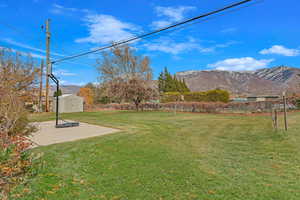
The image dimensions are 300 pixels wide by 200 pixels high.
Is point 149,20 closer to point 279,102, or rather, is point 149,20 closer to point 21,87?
point 21,87

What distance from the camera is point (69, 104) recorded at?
21312 mm

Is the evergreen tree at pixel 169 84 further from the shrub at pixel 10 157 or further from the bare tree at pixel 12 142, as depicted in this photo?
the shrub at pixel 10 157

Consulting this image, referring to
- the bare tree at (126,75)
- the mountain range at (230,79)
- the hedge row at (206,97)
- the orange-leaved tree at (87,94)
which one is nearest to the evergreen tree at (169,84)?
the orange-leaved tree at (87,94)

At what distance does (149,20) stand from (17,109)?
888cm

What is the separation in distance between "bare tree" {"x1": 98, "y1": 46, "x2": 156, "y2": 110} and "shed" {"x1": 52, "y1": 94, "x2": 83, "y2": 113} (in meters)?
4.74

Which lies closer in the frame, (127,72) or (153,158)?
(153,158)

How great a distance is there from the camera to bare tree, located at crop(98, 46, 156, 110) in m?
18.4

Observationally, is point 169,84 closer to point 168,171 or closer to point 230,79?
point 168,171

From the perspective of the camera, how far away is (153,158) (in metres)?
3.82

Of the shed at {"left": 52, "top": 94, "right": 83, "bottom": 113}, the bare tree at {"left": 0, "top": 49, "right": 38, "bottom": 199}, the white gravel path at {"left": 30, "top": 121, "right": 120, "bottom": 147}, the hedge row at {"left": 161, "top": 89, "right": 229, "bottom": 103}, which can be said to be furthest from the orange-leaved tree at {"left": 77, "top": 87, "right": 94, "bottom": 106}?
the white gravel path at {"left": 30, "top": 121, "right": 120, "bottom": 147}

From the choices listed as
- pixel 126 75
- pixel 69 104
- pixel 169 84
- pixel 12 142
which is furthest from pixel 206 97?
pixel 169 84

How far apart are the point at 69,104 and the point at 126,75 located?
8.26 m

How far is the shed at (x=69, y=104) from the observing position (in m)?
20.8

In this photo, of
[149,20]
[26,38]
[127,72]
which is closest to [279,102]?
[149,20]
